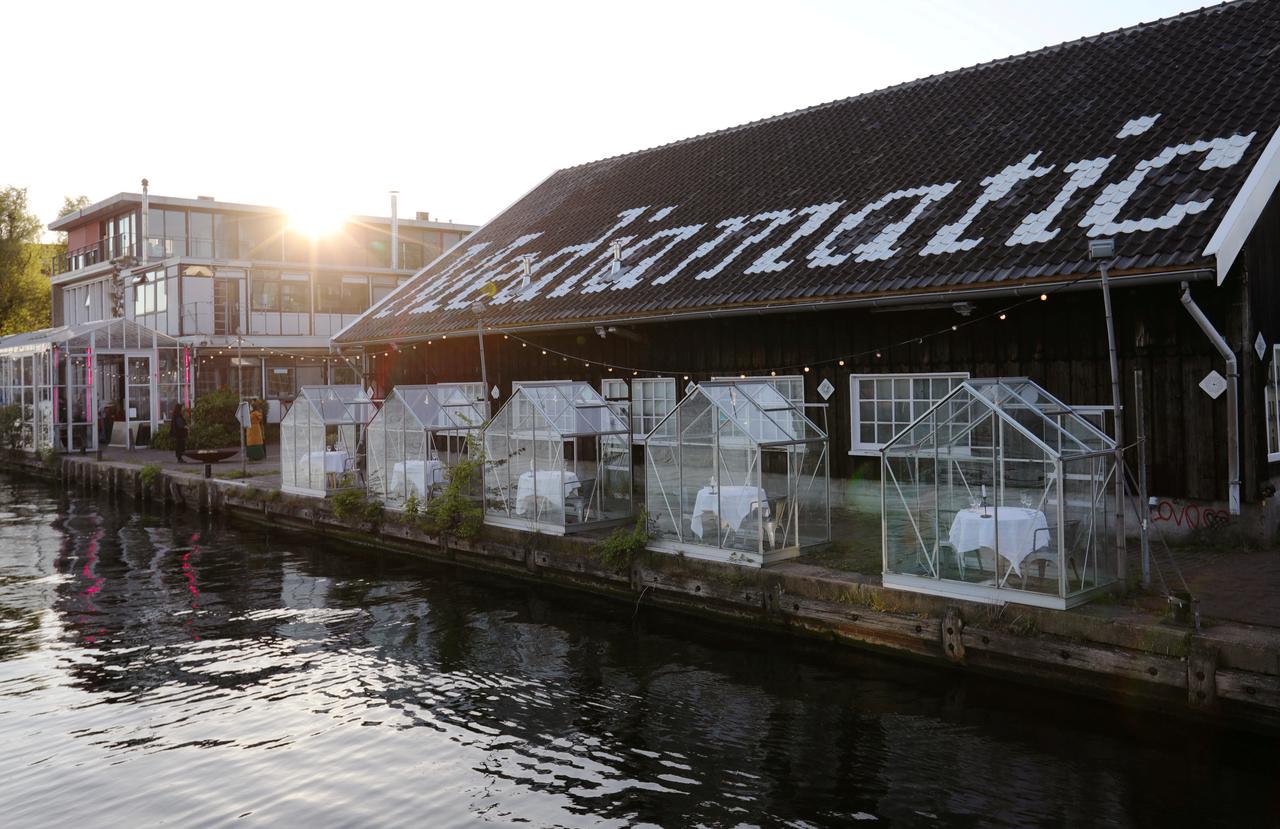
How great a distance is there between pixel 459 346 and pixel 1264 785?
18567 millimetres

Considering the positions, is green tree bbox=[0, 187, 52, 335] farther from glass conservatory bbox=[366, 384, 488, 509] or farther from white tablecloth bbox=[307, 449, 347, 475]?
glass conservatory bbox=[366, 384, 488, 509]

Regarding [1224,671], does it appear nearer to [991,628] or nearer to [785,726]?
[991,628]

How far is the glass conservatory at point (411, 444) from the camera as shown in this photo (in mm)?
17156

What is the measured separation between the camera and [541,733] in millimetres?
8898

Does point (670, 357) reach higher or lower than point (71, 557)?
higher

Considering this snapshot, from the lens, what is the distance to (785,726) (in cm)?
884

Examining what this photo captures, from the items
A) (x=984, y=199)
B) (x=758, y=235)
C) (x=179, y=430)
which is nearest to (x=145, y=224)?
(x=179, y=430)

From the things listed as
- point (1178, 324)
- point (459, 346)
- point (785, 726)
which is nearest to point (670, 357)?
point (459, 346)

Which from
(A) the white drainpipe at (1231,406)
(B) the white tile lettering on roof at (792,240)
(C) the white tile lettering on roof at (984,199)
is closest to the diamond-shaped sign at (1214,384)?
(A) the white drainpipe at (1231,406)

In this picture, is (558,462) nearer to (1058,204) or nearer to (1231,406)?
(1058,204)

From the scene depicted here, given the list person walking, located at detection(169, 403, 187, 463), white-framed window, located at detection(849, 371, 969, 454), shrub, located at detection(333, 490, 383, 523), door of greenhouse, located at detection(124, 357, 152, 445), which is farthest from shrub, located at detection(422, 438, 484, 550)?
door of greenhouse, located at detection(124, 357, 152, 445)

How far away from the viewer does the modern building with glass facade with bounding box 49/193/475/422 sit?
39.5 metres

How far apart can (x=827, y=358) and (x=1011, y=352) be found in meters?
2.99

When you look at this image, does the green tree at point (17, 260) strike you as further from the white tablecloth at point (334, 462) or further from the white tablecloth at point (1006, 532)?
the white tablecloth at point (1006, 532)
